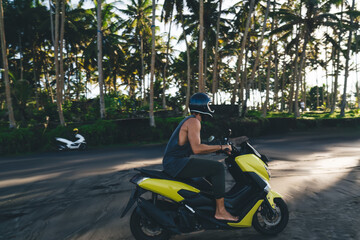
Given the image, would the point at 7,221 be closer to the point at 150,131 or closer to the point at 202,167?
the point at 202,167

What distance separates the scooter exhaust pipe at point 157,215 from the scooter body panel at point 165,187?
166 mm

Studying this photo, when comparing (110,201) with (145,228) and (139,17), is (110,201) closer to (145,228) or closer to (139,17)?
(145,228)

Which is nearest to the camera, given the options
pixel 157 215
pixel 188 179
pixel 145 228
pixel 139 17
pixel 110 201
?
pixel 157 215

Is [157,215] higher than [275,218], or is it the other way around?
[157,215]

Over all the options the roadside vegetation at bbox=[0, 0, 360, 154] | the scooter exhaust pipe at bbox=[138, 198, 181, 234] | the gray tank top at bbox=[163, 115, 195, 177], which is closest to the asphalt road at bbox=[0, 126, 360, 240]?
the scooter exhaust pipe at bbox=[138, 198, 181, 234]

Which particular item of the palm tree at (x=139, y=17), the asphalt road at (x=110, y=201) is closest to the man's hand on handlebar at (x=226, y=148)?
the asphalt road at (x=110, y=201)

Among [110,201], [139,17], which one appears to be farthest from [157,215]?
[139,17]

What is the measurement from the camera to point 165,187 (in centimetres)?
281

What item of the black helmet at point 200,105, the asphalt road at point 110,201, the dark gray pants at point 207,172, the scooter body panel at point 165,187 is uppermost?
the black helmet at point 200,105

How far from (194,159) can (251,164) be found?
706 mm

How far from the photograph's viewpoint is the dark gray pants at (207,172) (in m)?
2.84

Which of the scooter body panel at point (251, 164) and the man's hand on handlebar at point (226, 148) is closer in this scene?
the man's hand on handlebar at point (226, 148)

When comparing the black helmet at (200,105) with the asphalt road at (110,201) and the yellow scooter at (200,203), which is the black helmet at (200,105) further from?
the asphalt road at (110,201)

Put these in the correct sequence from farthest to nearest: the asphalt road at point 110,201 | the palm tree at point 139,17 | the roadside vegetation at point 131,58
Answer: the palm tree at point 139,17
the roadside vegetation at point 131,58
the asphalt road at point 110,201
